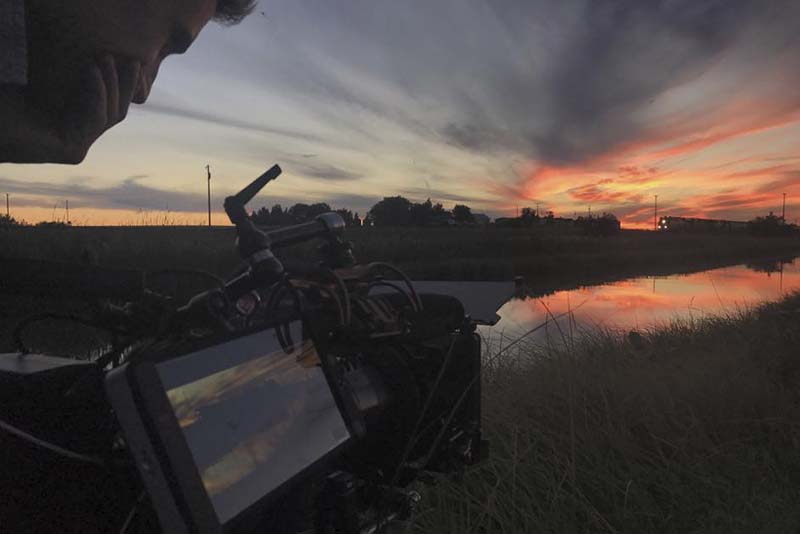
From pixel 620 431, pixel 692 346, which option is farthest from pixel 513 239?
pixel 620 431

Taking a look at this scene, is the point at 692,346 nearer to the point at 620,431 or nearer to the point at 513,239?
the point at 620,431

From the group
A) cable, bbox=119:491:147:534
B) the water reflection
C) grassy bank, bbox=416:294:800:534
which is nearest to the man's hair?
cable, bbox=119:491:147:534

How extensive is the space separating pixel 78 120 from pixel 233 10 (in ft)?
2.58

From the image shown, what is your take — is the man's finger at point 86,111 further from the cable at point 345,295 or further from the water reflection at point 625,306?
the water reflection at point 625,306

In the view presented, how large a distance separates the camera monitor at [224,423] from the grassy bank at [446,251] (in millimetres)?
248

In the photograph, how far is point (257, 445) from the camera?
0.72m

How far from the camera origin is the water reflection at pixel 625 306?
7.72 meters

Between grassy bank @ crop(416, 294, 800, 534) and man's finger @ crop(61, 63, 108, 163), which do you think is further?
grassy bank @ crop(416, 294, 800, 534)

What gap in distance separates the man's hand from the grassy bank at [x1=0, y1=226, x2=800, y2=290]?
0.43 feet

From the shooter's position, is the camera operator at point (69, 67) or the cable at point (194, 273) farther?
the cable at point (194, 273)

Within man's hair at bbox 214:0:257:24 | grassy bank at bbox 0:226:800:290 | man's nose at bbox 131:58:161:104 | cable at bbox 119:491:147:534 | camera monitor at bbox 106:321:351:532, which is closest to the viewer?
camera monitor at bbox 106:321:351:532

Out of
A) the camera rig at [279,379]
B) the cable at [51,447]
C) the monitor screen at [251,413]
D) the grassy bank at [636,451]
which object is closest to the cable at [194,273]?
the camera rig at [279,379]

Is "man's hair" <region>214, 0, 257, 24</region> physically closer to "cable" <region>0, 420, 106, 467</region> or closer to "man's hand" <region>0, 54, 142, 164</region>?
"man's hand" <region>0, 54, 142, 164</region>

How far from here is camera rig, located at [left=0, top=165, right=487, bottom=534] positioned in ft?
2.25
